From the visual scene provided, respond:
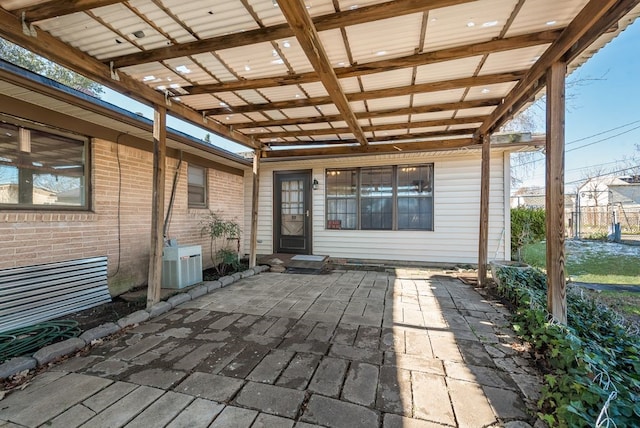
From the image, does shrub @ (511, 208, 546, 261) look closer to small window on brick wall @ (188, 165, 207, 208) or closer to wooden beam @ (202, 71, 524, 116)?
wooden beam @ (202, 71, 524, 116)

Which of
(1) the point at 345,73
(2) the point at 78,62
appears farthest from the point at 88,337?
(1) the point at 345,73

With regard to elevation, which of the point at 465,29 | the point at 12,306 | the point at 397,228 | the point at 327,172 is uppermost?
the point at 465,29

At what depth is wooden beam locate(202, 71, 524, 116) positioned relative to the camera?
294 cm

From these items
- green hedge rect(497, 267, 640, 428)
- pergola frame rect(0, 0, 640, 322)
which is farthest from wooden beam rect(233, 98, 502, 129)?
green hedge rect(497, 267, 640, 428)

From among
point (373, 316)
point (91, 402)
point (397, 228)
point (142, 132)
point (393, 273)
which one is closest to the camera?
point (91, 402)

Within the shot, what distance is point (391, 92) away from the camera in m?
3.26

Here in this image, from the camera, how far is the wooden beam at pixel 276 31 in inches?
73.7

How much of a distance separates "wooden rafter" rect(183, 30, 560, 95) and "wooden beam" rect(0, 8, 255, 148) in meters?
0.45

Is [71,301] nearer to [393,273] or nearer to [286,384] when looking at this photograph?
[286,384]

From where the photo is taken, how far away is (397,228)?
20.8ft

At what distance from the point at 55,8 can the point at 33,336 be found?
9.10 feet

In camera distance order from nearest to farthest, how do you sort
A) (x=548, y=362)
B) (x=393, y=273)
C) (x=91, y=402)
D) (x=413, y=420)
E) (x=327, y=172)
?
(x=413, y=420) < (x=91, y=402) < (x=548, y=362) < (x=393, y=273) < (x=327, y=172)

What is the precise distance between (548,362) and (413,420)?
1.29 m

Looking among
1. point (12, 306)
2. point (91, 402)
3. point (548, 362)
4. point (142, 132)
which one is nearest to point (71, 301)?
point (12, 306)
